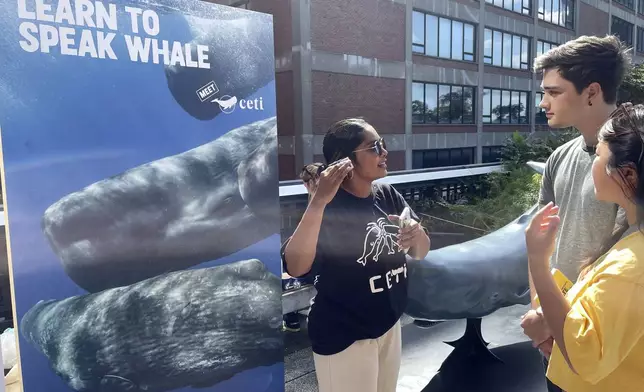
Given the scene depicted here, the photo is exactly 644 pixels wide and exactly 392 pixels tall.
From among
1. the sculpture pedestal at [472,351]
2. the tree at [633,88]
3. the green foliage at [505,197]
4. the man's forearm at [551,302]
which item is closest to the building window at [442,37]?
the green foliage at [505,197]

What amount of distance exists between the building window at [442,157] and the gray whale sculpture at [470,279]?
49.9ft

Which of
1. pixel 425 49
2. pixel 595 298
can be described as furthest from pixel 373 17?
pixel 595 298

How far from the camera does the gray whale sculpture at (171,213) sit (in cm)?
206

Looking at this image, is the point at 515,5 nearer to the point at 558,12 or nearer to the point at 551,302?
the point at 558,12

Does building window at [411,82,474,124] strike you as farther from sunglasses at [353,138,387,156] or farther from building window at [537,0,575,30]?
sunglasses at [353,138,387,156]

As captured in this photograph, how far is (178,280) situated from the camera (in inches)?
93.7

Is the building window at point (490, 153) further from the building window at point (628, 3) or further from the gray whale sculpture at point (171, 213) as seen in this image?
the gray whale sculpture at point (171, 213)

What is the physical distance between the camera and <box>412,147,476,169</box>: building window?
19178mm

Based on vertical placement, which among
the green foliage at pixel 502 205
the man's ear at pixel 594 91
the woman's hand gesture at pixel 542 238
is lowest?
the green foliage at pixel 502 205

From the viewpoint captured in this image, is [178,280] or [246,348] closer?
[178,280]

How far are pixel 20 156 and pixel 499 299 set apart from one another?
10.9 ft

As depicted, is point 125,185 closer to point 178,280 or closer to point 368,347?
point 178,280

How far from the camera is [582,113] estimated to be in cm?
188

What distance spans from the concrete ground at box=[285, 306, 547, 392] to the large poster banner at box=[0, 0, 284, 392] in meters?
1.44
